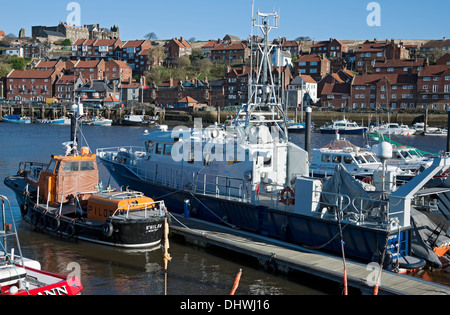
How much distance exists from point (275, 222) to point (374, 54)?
103175mm

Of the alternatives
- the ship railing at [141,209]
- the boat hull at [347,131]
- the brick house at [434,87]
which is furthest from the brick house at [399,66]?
the ship railing at [141,209]

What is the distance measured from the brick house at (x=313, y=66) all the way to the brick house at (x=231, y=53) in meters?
22.3

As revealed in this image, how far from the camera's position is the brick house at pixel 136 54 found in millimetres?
133125

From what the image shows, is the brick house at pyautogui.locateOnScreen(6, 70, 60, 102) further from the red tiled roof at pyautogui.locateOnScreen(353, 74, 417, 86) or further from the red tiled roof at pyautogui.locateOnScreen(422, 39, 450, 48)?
the red tiled roof at pyautogui.locateOnScreen(422, 39, 450, 48)

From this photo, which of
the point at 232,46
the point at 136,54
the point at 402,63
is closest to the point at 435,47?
the point at 402,63

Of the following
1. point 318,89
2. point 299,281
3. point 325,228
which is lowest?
point 299,281

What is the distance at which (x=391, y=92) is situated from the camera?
88.2 metres

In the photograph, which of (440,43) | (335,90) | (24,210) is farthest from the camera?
(440,43)

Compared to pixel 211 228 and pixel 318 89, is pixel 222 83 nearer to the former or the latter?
pixel 318 89

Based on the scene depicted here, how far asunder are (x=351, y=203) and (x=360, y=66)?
10415 centimetres

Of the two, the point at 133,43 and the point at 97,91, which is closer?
the point at 97,91

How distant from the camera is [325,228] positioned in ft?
49.8

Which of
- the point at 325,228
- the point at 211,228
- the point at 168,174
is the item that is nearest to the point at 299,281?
the point at 325,228

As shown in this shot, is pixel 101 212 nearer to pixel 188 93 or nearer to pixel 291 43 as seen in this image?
pixel 188 93
